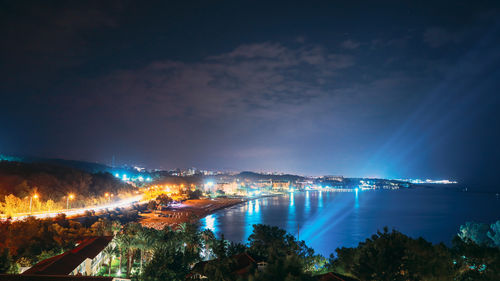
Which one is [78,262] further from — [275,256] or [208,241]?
[275,256]

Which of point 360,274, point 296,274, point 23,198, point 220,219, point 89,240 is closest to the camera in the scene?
point 296,274

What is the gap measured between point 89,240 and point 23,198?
21.7 meters

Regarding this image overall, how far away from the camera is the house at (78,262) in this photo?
13.3 meters

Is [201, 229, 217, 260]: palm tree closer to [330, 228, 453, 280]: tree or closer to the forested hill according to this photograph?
[330, 228, 453, 280]: tree

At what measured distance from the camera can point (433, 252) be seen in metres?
10.2

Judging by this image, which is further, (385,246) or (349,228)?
(349,228)

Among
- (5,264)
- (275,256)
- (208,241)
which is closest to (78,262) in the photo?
(5,264)

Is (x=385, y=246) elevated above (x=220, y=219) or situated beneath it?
elevated above

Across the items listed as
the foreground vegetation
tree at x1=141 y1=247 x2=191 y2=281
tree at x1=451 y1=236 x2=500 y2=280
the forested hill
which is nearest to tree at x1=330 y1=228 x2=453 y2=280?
the foreground vegetation

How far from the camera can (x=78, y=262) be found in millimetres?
14523

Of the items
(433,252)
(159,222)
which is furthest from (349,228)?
(433,252)

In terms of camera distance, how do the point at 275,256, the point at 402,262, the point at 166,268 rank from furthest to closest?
the point at 166,268 < the point at 402,262 < the point at 275,256

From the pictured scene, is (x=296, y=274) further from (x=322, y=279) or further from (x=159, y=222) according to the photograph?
(x=159, y=222)

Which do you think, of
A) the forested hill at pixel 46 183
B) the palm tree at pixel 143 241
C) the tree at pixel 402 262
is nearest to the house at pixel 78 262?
the palm tree at pixel 143 241
